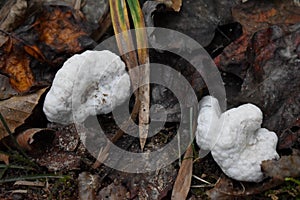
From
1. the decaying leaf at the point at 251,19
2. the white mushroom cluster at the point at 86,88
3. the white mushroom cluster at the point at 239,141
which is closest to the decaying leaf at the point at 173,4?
the decaying leaf at the point at 251,19

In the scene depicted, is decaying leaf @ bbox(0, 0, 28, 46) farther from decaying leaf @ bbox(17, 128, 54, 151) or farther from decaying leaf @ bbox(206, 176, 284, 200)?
decaying leaf @ bbox(206, 176, 284, 200)

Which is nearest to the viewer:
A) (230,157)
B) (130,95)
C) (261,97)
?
→ (230,157)

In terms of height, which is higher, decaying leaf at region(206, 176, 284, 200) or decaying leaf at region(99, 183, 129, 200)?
decaying leaf at region(99, 183, 129, 200)

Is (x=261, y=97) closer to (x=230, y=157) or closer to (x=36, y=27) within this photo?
(x=230, y=157)

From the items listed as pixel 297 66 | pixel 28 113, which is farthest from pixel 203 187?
pixel 28 113

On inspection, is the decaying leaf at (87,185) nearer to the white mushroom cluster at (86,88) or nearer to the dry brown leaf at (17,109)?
the white mushroom cluster at (86,88)

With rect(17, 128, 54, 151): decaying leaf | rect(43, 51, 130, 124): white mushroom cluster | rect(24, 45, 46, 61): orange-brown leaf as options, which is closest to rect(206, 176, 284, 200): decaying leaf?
rect(43, 51, 130, 124): white mushroom cluster
